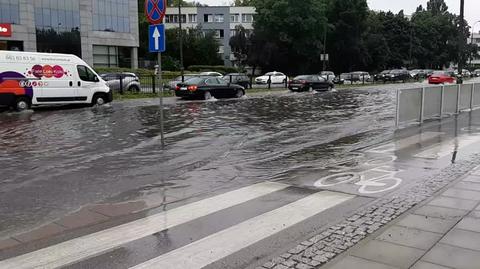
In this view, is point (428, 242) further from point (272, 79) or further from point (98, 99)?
point (272, 79)

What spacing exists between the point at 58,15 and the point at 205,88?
129ft

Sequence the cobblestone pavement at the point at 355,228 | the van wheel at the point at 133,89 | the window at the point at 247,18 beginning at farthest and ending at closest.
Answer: the window at the point at 247,18 → the van wheel at the point at 133,89 → the cobblestone pavement at the point at 355,228

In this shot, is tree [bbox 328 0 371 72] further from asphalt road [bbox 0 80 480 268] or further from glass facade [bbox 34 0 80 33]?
asphalt road [bbox 0 80 480 268]

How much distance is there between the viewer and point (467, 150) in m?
10.7

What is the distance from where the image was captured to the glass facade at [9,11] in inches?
2207

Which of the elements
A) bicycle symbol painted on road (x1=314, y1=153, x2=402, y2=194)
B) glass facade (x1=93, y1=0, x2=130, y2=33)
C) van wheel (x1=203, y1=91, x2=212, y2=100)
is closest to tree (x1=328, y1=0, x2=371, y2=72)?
A: glass facade (x1=93, y1=0, x2=130, y2=33)

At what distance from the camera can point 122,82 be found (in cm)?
3155

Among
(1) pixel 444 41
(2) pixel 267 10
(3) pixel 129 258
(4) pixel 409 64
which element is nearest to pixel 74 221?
(3) pixel 129 258

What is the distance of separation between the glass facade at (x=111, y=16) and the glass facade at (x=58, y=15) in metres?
2.96

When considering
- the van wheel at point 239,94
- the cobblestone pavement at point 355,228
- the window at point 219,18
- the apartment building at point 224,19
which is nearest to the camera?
the cobblestone pavement at point 355,228

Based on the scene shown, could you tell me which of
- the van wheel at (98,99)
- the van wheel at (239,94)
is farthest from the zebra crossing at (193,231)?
the van wheel at (239,94)

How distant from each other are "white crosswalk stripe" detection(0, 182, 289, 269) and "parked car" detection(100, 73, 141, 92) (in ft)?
83.7

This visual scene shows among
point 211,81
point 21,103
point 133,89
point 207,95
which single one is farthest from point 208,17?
point 21,103

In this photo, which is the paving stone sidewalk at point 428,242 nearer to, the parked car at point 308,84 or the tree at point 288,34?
the parked car at point 308,84
